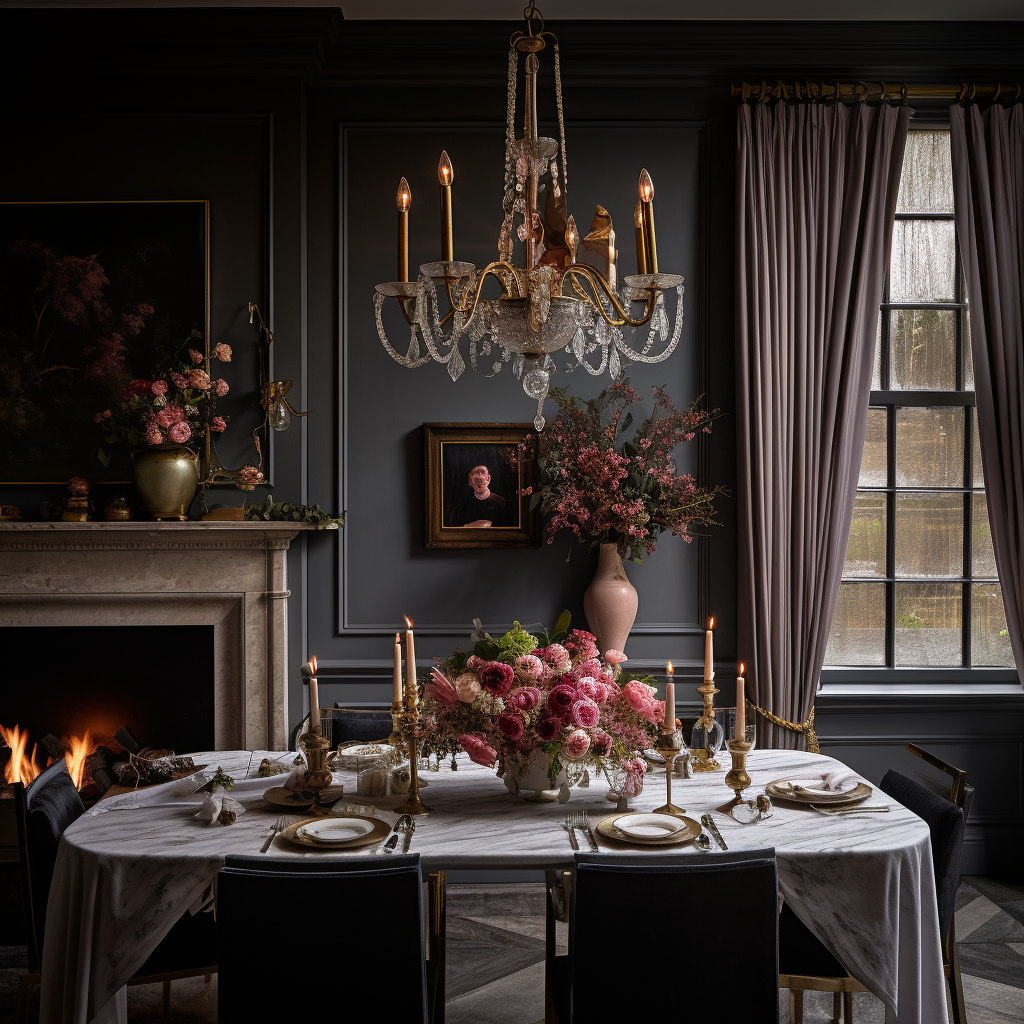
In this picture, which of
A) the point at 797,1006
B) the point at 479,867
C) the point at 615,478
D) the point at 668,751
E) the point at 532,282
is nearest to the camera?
the point at 479,867

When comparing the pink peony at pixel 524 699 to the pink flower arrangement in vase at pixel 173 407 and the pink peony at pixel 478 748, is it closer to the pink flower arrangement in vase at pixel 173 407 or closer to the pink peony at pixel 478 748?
the pink peony at pixel 478 748

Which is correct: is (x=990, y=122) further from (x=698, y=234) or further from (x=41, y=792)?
(x=41, y=792)

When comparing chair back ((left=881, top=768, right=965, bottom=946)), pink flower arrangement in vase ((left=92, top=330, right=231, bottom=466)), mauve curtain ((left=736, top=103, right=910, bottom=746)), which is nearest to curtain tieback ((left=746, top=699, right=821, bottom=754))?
mauve curtain ((left=736, top=103, right=910, bottom=746))

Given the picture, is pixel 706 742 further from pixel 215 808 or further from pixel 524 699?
pixel 215 808

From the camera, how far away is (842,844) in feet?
6.40

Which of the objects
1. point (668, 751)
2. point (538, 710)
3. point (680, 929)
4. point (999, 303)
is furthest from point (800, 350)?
point (680, 929)

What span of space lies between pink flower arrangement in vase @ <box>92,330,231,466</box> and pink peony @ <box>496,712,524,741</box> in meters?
1.92

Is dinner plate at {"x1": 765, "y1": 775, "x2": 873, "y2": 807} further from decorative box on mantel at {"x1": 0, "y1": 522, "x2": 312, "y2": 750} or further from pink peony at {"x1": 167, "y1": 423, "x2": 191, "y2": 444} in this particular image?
pink peony at {"x1": 167, "y1": 423, "x2": 191, "y2": 444}

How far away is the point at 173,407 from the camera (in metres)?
3.37

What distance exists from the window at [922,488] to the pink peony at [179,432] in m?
2.81

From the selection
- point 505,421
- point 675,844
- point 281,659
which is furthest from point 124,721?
point 675,844

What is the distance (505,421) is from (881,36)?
222 centimetres

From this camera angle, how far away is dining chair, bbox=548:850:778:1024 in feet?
5.31

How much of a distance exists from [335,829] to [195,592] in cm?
174
